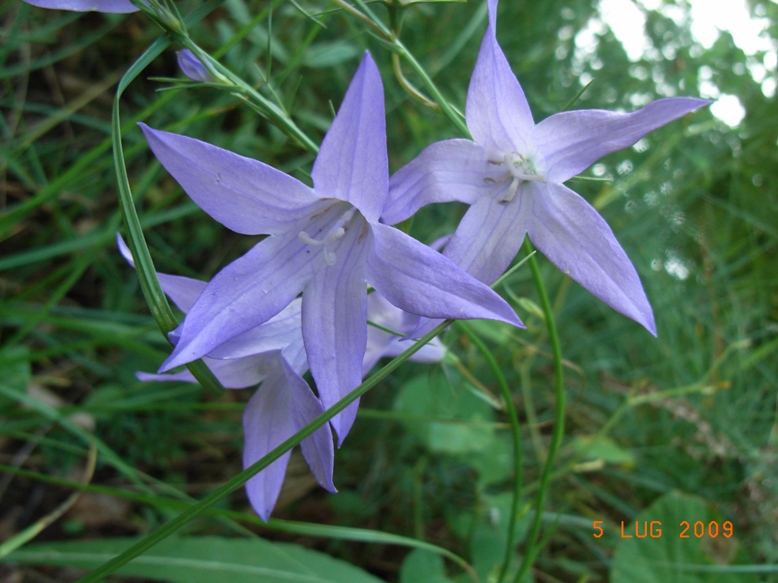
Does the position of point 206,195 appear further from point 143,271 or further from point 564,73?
point 564,73

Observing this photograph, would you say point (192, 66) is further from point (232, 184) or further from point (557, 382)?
point (557, 382)

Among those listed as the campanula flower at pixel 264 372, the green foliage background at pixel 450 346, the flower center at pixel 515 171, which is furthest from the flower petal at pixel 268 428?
the green foliage background at pixel 450 346

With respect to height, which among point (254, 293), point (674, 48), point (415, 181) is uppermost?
point (674, 48)

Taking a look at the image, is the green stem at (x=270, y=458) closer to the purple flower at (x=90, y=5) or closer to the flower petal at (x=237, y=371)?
the flower petal at (x=237, y=371)

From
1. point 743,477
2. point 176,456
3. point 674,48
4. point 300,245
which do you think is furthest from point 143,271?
point 674,48

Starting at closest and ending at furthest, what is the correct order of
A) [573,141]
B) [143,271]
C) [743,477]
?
[143,271]
[573,141]
[743,477]

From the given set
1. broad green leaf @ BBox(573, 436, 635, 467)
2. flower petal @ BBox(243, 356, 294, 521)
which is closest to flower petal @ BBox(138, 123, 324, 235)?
flower petal @ BBox(243, 356, 294, 521)

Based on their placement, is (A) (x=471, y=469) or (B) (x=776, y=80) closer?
(A) (x=471, y=469)
